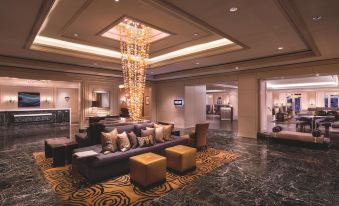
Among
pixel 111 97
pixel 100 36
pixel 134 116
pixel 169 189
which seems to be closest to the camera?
pixel 169 189

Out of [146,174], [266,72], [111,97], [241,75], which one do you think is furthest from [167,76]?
[146,174]

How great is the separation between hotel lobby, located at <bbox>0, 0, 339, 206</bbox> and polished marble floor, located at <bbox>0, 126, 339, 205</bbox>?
0.07 ft

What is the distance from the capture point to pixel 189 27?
15.5 feet

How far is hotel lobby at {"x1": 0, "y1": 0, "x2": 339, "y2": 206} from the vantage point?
10.5 ft

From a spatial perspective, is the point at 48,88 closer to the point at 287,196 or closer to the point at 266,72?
the point at 266,72

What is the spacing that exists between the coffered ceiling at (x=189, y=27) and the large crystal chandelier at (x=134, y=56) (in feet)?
1.52

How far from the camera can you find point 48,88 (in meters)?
12.6

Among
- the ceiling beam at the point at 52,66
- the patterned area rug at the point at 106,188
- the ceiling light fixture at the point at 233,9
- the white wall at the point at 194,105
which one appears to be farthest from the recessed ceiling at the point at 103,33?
the white wall at the point at 194,105

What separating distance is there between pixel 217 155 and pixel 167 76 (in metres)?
6.26

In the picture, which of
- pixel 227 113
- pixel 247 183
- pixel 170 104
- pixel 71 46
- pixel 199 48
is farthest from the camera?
pixel 227 113

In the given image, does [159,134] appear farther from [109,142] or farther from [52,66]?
[52,66]

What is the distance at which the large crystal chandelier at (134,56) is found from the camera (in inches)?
208

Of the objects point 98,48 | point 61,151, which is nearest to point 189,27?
point 98,48

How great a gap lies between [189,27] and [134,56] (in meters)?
2.12
